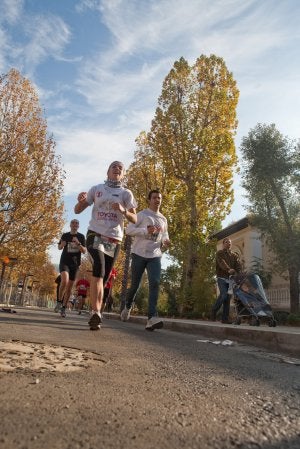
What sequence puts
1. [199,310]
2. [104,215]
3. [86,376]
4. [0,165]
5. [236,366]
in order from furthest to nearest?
[0,165] < [199,310] < [104,215] < [236,366] < [86,376]

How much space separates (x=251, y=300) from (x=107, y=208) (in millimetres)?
4655

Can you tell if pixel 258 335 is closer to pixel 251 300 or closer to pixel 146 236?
pixel 146 236

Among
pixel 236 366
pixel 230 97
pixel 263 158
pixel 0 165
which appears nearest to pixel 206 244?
pixel 263 158

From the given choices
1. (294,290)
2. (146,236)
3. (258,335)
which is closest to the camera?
(258,335)

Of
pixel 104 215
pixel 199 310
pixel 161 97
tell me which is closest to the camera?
pixel 104 215

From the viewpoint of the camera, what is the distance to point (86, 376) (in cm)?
225

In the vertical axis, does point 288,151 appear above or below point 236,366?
above

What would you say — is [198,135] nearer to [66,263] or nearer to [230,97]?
[230,97]

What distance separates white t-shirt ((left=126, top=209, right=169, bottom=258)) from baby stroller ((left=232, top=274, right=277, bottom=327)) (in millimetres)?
2968

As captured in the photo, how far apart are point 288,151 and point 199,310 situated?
25.7 ft

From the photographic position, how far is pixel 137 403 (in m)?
1.75

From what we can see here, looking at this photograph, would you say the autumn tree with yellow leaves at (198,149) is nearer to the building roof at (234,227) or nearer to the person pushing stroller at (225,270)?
the building roof at (234,227)

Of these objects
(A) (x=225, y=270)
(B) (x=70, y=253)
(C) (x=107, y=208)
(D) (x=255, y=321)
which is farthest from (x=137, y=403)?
(A) (x=225, y=270)

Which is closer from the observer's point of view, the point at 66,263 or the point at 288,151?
the point at 66,263
